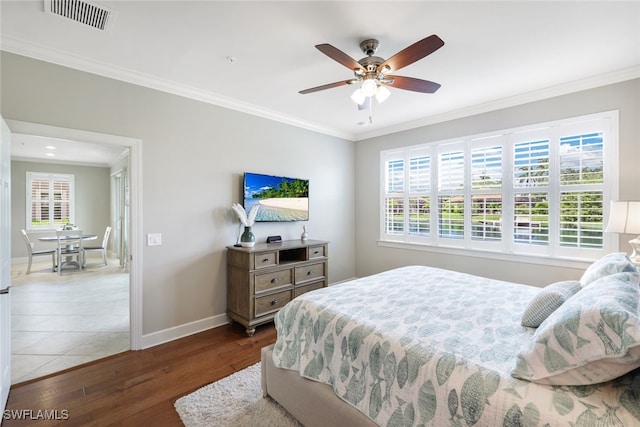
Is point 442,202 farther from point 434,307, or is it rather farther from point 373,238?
point 434,307

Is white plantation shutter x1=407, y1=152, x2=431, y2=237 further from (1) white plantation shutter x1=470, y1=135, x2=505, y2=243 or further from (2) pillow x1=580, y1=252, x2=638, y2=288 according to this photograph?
(2) pillow x1=580, y1=252, x2=638, y2=288

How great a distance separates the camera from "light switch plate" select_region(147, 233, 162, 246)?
2824mm

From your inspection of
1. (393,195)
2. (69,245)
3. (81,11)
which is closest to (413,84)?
(81,11)

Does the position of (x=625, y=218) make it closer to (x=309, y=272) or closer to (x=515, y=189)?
(x=515, y=189)

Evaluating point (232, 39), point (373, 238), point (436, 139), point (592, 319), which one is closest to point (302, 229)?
point (373, 238)

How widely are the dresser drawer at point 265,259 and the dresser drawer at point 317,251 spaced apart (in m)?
0.56

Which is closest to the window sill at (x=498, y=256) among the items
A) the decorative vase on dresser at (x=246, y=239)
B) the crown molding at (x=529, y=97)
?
the crown molding at (x=529, y=97)

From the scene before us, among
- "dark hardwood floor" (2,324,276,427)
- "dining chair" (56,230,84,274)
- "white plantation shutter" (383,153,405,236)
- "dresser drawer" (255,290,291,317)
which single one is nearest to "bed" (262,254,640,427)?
"dark hardwood floor" (2,324,276,427)

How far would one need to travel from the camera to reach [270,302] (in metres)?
3.19

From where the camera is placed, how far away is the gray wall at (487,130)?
2.66 m

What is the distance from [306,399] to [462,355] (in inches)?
37.8

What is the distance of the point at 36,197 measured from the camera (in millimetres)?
7137

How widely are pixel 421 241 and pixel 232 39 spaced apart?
3472 mm

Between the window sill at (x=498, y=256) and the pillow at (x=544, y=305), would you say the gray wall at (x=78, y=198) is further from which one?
the pillow at (x=544, y=305)
